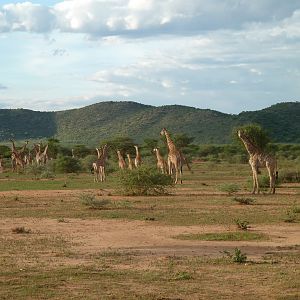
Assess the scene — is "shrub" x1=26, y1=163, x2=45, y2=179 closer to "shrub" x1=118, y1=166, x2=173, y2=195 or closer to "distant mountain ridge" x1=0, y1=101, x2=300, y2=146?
"shrub" x1=118, y1=166, x2=173, y2=195

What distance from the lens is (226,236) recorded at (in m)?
15.7

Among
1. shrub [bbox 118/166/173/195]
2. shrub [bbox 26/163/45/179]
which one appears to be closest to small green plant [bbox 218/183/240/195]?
shrub [bbox 118/166/173/195]

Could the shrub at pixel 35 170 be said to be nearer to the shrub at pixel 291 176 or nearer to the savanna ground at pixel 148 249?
the shrub at pixel 291 176

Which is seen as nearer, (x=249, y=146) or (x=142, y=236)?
(x=142, y=236)

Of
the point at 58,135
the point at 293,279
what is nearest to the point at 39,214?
the point at 293,279

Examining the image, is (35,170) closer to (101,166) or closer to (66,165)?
(66,165)

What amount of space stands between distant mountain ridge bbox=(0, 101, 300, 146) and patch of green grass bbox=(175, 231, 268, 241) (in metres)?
78.3

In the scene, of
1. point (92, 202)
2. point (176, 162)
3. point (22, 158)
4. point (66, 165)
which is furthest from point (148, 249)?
point (22, 158)

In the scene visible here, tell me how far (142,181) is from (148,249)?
14.5m

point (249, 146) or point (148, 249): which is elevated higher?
point (249, 146)

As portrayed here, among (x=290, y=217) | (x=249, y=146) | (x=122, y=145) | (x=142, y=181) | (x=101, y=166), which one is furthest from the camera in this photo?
(x=122, y=145)

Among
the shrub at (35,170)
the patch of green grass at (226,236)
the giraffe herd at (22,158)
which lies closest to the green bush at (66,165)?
the giraffe herd at (22,158)

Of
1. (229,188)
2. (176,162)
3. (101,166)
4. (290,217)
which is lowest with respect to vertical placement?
(290,217)

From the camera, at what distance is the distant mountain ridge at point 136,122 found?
324 ft
